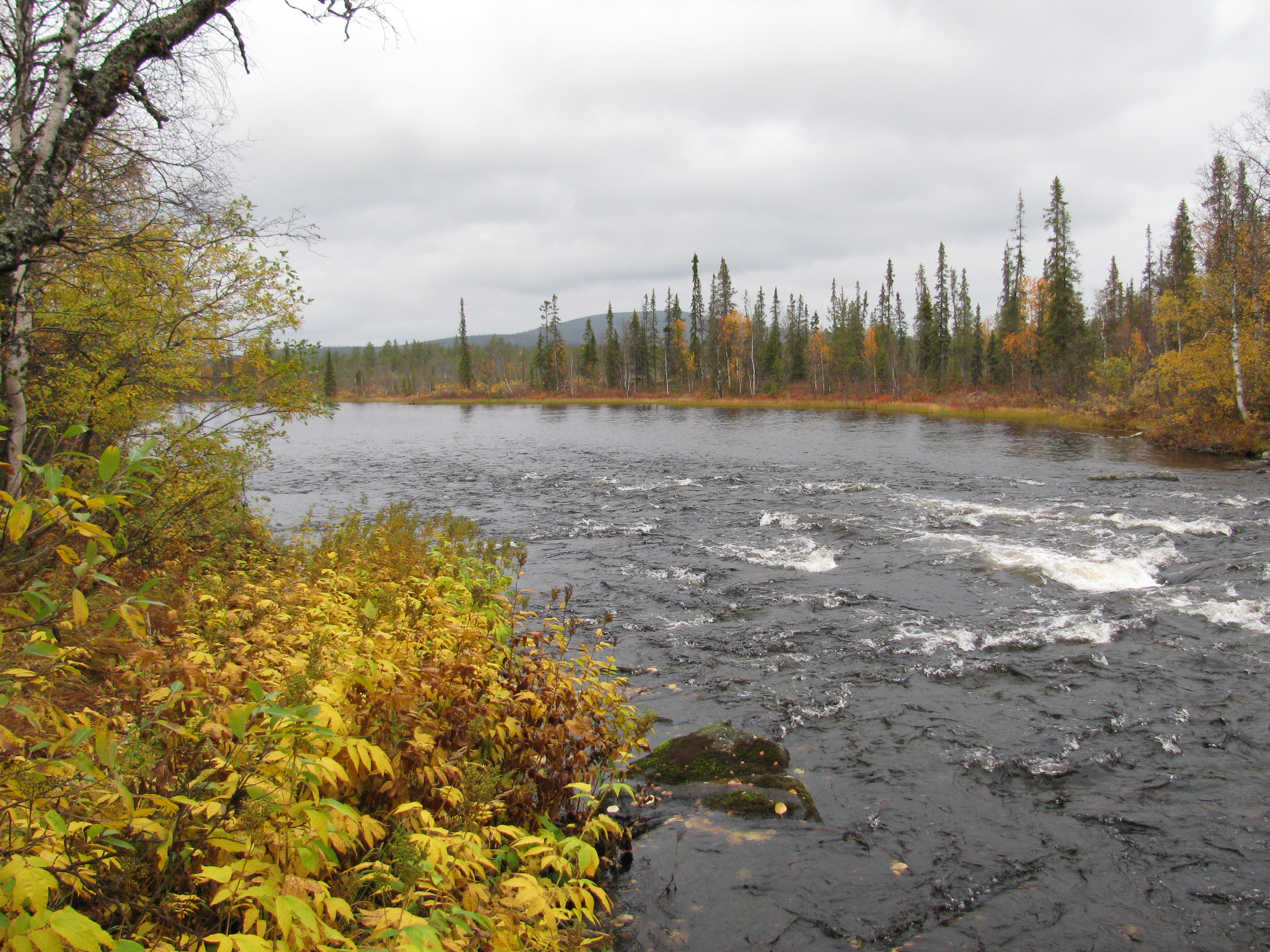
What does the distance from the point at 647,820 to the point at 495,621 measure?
Result: 228 centimetres

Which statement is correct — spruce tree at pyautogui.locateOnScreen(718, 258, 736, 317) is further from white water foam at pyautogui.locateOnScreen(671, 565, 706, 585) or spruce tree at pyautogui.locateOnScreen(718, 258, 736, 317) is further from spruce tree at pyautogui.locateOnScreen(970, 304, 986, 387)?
white water foam at pyautogui.locateOnScreen(671, 565, 706, 585)

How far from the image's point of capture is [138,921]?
110 inches

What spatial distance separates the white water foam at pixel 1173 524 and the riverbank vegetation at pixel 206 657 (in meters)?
13.2

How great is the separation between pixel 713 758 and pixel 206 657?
424cm

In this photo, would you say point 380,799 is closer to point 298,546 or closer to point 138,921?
point 138,921

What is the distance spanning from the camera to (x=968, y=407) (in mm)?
57688

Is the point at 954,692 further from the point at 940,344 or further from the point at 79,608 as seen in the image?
the point at 940,344

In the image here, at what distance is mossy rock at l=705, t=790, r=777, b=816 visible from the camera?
18.9ft

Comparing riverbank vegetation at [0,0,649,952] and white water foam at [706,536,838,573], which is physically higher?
riverbank vegetation at [0,0,649,952]

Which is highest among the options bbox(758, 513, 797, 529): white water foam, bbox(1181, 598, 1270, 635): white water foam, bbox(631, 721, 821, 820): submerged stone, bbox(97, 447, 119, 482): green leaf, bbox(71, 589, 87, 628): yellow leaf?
bbox(97, 447, 119, 482): green leaf

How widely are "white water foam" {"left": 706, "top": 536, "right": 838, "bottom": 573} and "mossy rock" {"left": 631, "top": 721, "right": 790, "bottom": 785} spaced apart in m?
6.91

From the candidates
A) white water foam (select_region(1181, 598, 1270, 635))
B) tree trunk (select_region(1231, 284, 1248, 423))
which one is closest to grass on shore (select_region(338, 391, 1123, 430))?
tree trunk (select_region(1231, 284, 1248, 423))

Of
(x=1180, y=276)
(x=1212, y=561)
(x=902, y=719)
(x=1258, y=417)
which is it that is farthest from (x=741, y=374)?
(x=902, y=719)

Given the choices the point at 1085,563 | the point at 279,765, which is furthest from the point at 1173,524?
the point at 279,765
